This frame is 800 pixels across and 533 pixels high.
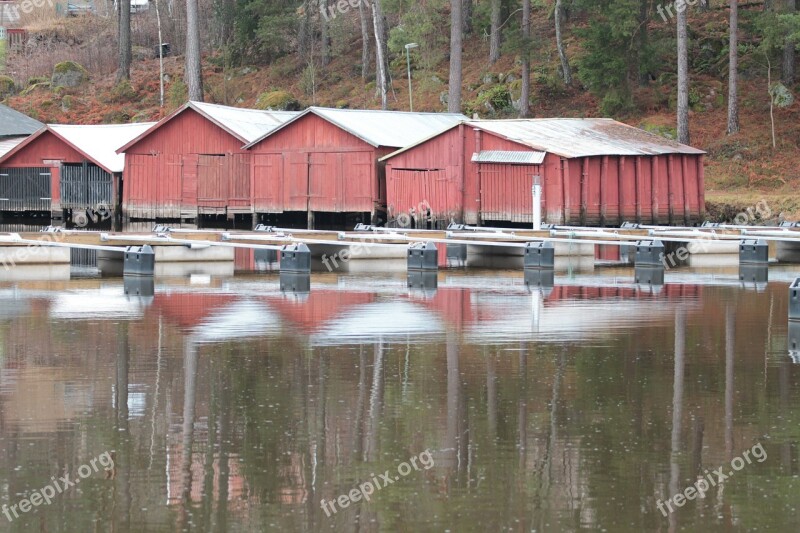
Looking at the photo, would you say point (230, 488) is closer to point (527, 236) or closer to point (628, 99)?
point (527, 236)

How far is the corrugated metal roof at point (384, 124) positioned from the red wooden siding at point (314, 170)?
0.33 metres

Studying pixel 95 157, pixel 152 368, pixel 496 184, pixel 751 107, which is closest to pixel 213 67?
pixel 95 157

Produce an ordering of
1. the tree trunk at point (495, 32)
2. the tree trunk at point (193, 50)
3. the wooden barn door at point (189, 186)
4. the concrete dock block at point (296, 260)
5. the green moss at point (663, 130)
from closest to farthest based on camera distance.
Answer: the concrete dock block at point (296, 260), the wooden barn door at point (189, 186), the green moss at point (663, 130), the tree trunk at point (193, 50), the tree trunk at point (495, 32)

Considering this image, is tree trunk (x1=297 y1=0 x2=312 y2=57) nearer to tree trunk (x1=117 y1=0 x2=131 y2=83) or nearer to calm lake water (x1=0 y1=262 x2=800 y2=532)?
tree trunk (x1=117 y1=0 x2=131 y2=83)

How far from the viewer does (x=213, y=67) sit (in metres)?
79.6

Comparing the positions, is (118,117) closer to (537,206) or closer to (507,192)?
(507,192)

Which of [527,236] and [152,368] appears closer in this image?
[152,368]

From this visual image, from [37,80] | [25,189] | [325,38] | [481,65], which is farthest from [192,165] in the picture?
[37,80]

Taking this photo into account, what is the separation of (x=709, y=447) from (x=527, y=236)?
74.5 ft

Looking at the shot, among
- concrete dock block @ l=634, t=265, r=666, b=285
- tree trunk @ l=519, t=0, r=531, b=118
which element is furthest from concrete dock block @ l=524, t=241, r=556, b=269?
tree trunk @ l=519, t=0, r=531, b=118

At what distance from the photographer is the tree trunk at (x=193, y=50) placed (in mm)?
55250

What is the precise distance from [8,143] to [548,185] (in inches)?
1035

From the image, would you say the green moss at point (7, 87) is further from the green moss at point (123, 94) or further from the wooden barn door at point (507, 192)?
the wooden barn door at point (507, 192)

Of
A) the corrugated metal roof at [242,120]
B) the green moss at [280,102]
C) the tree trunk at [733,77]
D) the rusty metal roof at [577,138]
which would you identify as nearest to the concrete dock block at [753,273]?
the rusty metal roof at [577,138]
